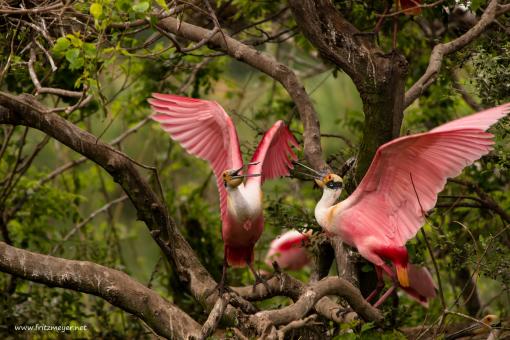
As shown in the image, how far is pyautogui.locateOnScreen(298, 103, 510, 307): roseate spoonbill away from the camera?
15.5 feet

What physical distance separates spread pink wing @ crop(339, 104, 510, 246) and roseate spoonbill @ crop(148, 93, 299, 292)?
53 centimetres

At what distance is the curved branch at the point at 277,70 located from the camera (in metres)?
5.66

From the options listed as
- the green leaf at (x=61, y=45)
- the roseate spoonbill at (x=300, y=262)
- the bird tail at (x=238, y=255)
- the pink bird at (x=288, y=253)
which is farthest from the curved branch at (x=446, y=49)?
the pink bird at (x=288, y=253)

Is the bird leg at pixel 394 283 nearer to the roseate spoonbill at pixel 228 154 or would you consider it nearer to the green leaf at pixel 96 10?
the roseate spoonbill at pixel 228 154

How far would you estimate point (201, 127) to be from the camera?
5.55m

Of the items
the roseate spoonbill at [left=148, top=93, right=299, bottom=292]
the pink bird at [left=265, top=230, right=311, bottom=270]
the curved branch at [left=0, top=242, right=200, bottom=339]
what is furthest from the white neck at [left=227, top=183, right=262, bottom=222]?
the pink bird at [left=265, top=230, right=311, bottom=270]

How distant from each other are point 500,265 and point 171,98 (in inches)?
80.7

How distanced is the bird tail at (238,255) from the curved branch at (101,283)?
1.07 meters

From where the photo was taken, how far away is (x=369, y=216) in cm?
527

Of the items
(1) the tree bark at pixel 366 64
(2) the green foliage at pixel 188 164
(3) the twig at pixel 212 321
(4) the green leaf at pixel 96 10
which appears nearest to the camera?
(3) the twig at pixel 212 321

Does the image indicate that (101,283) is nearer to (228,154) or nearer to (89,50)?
(89,50)

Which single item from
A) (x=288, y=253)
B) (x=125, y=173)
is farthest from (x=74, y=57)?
(x=288, y=253)

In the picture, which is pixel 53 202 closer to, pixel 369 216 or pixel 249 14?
pixel 249 14

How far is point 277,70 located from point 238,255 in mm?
1138
